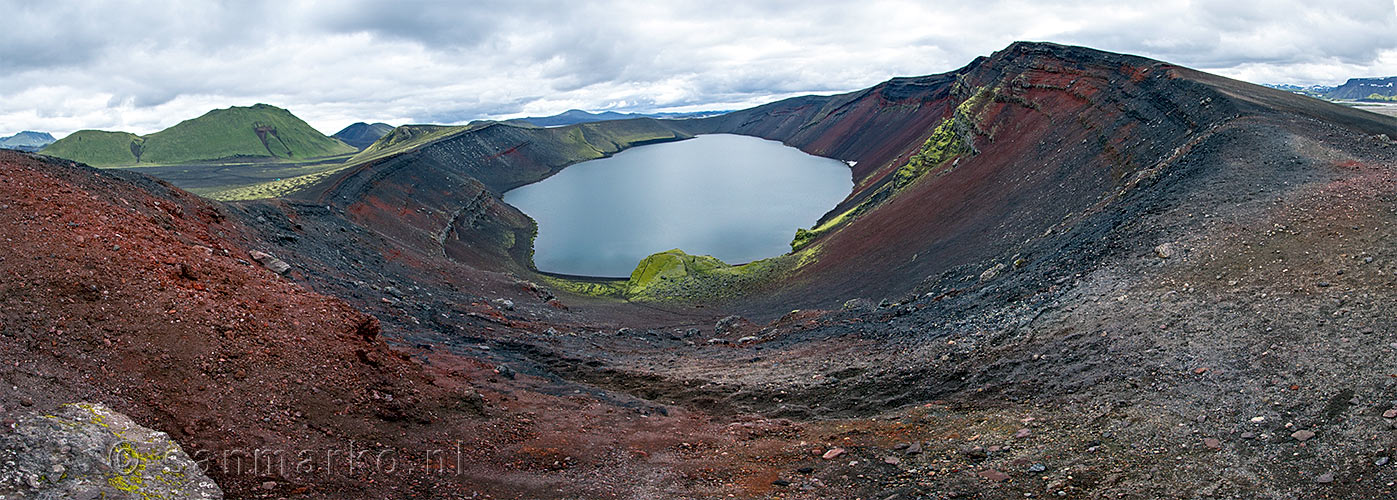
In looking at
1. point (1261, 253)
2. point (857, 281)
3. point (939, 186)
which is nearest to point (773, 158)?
point (939, 186)

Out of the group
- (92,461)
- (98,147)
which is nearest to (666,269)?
(92,461)

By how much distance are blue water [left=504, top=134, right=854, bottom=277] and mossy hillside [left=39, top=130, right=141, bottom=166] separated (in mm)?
93720

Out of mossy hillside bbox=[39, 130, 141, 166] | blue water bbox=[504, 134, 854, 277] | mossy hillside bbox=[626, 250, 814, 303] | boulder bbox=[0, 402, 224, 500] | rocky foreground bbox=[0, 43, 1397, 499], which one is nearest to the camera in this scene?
boulder bbox=[0, 402, 224, 500]

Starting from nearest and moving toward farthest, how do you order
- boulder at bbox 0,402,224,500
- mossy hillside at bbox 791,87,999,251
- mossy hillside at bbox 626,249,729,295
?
1. boulder at bbox 0,402,224,500
2. mossy hillside at bbox 626,249,729,295
3. mossy hillside at bbox 791,87,999,251

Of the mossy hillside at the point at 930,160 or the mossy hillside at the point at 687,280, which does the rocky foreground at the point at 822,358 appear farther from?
the mossy hillside at the point at 930,160

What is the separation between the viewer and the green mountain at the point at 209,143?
464 feet

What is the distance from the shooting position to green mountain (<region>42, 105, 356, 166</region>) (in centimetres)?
14150

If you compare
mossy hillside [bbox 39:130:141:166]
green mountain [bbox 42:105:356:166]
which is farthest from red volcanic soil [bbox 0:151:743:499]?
mossy hillside [bbox 39:130:141:166]

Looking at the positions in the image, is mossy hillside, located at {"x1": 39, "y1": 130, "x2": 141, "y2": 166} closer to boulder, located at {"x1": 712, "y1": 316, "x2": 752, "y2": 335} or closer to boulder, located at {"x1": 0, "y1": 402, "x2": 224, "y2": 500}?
boulder, located at {"x1": 712, "y1": 316, "x2": 752, "y2": 335}

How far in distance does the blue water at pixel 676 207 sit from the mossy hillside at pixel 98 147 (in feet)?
307

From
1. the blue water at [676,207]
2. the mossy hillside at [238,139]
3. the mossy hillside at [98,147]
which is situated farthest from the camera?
the mossy hillside at [238,139]

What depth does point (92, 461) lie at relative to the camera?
6262 millimetres

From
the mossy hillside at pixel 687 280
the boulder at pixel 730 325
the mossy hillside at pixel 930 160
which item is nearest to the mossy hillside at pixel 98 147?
the mossy hillside at pixel 687 280

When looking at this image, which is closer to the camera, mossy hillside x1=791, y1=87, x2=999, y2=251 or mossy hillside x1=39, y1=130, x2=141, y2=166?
mossy hillside x1=791, y1=87, x2=999, y2=251
